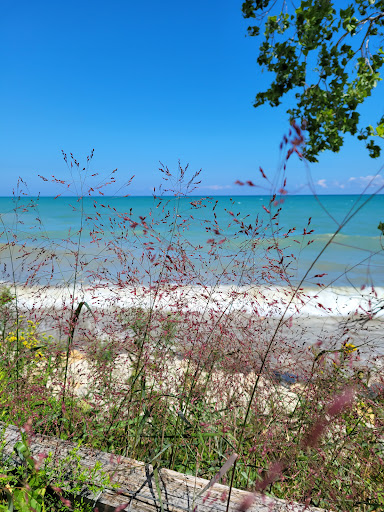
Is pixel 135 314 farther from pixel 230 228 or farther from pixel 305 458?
pixel 305 458

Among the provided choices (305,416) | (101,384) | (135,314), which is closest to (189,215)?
(135,314)

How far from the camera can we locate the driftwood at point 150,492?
1510 millimetres

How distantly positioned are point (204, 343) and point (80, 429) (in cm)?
96

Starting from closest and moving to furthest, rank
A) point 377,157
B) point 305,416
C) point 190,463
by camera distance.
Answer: point 190,463 < point 305,416 < point 377,157

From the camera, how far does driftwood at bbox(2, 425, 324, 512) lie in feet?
4.95

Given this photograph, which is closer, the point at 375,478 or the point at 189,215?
the point at 375,478

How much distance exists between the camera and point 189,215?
2.30 meters

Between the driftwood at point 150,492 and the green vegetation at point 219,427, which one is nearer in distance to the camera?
the driftwood at point 150,492

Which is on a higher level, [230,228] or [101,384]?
[230,228]

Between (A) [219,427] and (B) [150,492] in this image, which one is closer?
(B) [150,492]

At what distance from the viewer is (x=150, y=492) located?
5.16ft

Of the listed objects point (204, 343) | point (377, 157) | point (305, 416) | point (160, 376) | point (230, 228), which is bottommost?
point (305, 416)

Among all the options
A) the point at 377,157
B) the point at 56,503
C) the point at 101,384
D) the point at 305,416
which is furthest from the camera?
the point at 377,157

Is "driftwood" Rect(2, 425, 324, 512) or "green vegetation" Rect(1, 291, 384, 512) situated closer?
"driftwood" Rect(2, 425, 324, 512)
